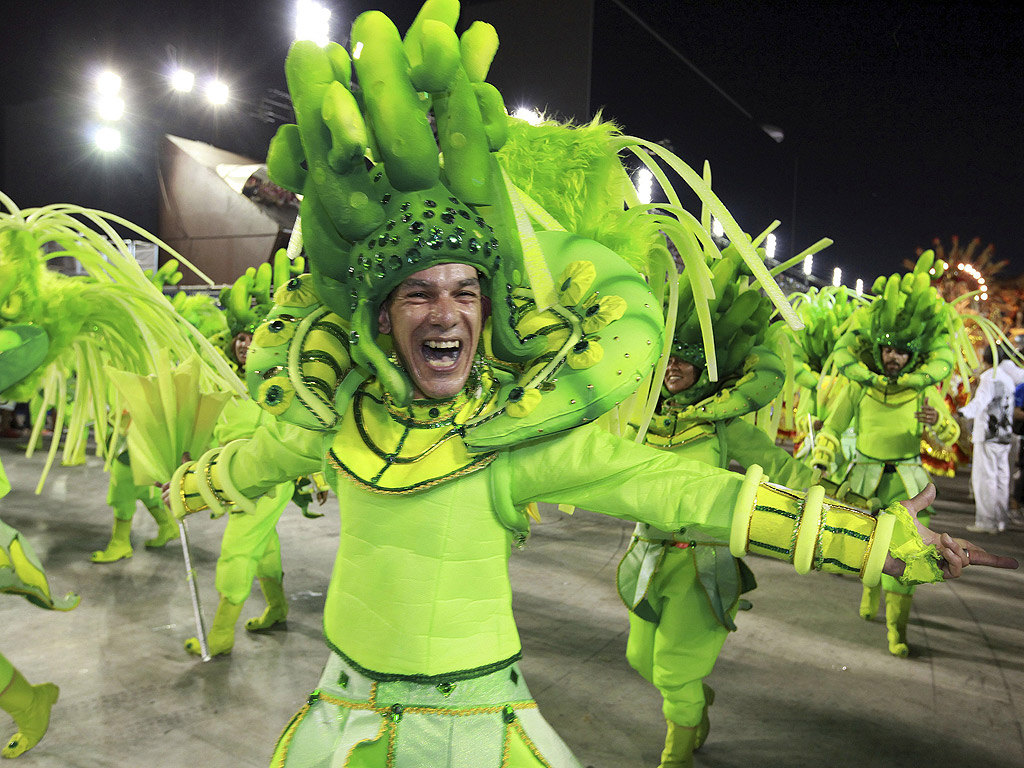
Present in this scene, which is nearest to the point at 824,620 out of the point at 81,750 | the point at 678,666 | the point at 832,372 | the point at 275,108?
the point at 832,372

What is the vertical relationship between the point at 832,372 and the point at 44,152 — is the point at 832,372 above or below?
below

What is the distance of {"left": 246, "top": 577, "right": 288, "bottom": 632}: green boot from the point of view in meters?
3.99

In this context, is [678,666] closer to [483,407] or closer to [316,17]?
[483,407]

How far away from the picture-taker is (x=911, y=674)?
377 centimetres

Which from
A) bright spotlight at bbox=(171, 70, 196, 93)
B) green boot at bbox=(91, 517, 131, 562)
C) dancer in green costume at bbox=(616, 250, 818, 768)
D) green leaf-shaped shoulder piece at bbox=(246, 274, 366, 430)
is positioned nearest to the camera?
green leaf-shaped shoulder piece at bbox=(246, 274, 366, 430)

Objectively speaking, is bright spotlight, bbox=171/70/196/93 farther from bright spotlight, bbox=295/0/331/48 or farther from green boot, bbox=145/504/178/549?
green boot, bbox=145/504/178/549

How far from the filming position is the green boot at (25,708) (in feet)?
8.16

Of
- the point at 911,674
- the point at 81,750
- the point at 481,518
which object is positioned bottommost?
the point at 81,750

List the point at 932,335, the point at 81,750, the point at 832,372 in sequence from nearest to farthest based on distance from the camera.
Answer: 1. the point at 81,750
2. the point at 932,335
3. the point at 832,372

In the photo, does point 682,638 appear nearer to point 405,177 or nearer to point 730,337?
point 730,337

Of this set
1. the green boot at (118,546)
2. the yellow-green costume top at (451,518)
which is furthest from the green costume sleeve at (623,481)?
the green boot at (118,546)

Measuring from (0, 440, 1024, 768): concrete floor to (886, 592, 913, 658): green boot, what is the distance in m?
0.07

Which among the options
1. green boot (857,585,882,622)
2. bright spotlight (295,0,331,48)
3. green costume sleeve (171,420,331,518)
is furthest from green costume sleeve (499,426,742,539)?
bright spotlight (295,0,331,48)

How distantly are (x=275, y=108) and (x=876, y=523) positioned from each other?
1052cm
